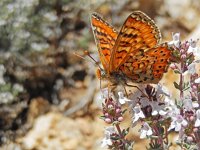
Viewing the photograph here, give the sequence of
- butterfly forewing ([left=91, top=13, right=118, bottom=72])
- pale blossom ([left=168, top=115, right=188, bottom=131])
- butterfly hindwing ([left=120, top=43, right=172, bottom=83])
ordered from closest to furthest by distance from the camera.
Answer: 1. pale blossom ([left=168, top=115, right=188, bottom=131])
2. butterfly hindwing ([left=120, top=43, right=172, bottom=83])
3. butterfly forewing ([left=91, top=13, right=118, bottom=72])

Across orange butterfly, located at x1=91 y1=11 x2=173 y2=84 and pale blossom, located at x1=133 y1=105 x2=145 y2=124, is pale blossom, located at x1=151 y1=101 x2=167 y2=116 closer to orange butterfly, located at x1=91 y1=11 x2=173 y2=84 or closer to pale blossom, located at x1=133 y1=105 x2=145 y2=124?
pale blossom, located at x1=133 y1=105 x2=145 y2=124

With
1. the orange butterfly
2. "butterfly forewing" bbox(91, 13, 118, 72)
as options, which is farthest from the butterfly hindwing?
"butterfly forewing" bbox(91, 13, 118, 72)

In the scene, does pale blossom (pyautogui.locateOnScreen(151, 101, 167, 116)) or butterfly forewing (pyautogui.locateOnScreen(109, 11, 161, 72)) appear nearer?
pale blossom (pyautogui.locateOnScreen(151, 101, 167, 116))

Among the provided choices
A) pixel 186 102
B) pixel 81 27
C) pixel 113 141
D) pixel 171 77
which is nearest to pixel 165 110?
pixel 186 102

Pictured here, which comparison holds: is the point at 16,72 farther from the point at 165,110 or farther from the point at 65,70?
the point at 165,110

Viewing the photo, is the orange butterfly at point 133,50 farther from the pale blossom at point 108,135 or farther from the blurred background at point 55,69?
the blurred background at point 55,69

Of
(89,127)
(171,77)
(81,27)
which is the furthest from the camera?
(81,27)

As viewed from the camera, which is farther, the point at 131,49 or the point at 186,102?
the point at 131,49
